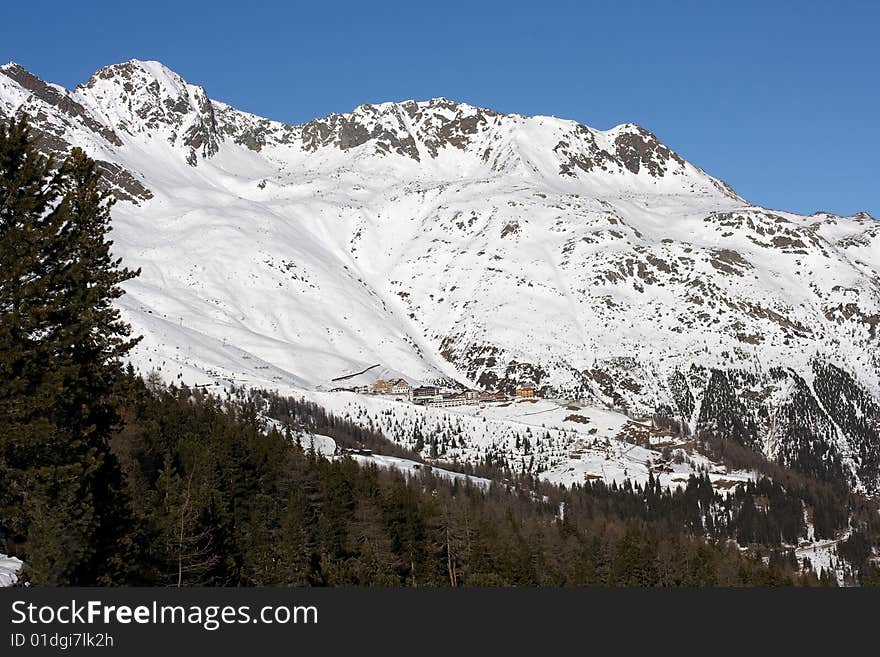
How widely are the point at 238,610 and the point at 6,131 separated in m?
27.2

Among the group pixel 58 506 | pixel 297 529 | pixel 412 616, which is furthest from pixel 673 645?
pixel 297 529

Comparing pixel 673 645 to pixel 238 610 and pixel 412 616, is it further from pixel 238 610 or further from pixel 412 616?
pixel 238 610

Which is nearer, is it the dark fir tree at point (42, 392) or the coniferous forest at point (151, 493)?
the dark fir tree at point (42, 392)

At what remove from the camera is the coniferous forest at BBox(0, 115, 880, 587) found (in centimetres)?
4000

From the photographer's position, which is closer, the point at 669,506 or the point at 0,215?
the point at 0,215

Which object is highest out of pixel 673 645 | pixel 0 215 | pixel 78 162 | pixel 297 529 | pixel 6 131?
pixel 78 162

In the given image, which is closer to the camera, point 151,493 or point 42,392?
point 42,392

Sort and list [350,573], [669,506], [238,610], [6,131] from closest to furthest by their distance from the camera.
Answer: [238,610]
[6,131]
[350,573]
[669,506]

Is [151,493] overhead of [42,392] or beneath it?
beneath

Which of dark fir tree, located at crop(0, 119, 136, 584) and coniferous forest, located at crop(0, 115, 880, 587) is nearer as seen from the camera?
dark fir tree, located at crop(0, 119, 136, 584)

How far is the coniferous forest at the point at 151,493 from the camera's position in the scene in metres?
40.0

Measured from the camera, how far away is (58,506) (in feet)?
134

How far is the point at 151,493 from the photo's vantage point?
207 ft

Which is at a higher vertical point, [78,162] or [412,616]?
[78,162]
